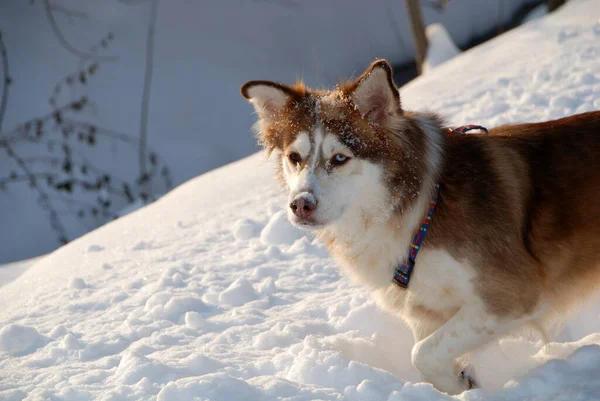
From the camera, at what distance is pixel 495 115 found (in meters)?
4.96

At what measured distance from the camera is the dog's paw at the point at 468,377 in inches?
112

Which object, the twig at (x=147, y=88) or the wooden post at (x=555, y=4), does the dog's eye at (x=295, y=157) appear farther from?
the twig at (x=147, y=88)

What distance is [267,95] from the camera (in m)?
2.99

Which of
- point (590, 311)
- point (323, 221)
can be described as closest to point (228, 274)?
point (323, 221)

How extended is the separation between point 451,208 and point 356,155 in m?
0.45

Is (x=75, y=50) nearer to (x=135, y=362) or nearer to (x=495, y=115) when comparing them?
(x=495, y=115)

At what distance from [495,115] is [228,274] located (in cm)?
248

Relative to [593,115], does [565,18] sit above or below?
above

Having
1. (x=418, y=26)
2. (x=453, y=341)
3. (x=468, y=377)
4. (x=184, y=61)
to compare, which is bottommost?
(x=468, y=377)

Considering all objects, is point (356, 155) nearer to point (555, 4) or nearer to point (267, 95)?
point (267, 95)

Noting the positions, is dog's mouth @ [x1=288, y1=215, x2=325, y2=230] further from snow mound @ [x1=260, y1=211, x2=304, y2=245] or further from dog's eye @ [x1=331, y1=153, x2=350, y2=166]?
snow mound @ [x1=260, y1=211, x2=304, y2=245]

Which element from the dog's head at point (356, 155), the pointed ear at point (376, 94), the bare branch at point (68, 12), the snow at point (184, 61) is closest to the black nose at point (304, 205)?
the dog's head at point (356, 155)

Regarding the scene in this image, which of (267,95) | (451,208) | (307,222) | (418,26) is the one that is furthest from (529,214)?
(418,26)

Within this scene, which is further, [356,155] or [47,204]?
[47,204]
